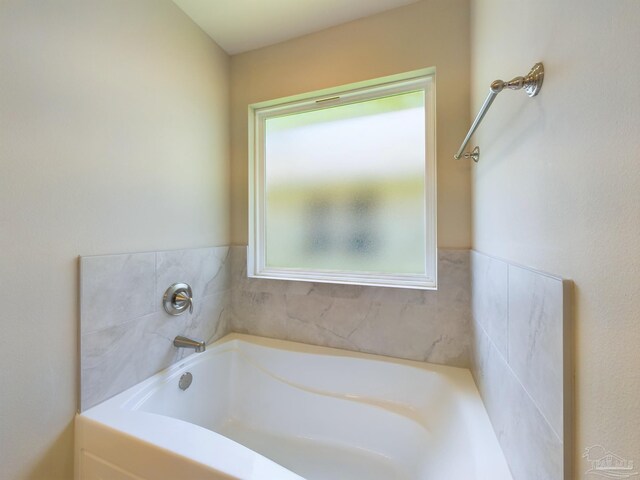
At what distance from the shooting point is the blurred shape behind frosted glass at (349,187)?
1521mm

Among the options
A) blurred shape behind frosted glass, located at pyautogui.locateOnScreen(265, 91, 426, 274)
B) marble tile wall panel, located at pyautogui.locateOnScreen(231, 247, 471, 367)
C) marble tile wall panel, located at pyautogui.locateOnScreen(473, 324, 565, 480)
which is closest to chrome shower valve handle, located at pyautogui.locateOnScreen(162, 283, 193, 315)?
marble tile wall panel, located at pyautogui.locateOnScreen(231, 247, 471, 367)

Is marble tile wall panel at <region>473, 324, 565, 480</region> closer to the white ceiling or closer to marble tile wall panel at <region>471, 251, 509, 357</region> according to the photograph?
marble tile wall panel at <region>471, 251, 509, 357</region>

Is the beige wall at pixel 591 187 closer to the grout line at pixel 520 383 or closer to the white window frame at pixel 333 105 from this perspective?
the grout line at pixel 520 383

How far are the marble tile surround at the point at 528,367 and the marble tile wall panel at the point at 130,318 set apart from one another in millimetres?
1453

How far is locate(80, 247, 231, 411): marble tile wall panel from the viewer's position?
3.32 feet

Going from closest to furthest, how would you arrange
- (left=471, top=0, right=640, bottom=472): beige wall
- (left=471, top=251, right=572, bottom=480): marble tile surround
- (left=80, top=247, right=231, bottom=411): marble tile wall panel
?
1. (left=471, top=0, right=640, bottom=472): beige wall
2. (left=471, top=251, right=572, bottom=480): marble tile surround
3. (left=80, top=247, right=231, bottom=411): marble tile wall panel

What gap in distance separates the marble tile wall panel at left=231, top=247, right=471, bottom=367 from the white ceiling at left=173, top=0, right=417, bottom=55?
1366 mm

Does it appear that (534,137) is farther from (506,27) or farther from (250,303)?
(250,303)

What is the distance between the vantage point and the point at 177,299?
1.38m

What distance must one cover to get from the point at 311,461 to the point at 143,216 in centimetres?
147

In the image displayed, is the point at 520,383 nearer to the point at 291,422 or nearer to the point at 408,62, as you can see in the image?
the point at 291,422

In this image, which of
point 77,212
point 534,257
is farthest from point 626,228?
point 77,212

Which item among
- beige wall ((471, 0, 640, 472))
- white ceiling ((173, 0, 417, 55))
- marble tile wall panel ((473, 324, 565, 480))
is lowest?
marble tile wall panel ((473, 324, 565, 480))

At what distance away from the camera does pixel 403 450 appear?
1.23 metres
